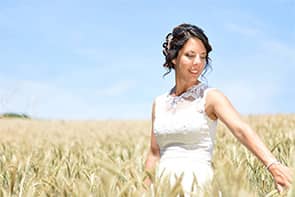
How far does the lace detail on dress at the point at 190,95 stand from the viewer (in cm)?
278

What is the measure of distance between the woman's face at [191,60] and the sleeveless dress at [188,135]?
0.32 ft

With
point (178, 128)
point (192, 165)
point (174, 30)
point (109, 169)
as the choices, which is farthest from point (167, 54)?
point (109, 169)

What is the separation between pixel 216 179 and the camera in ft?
3.37

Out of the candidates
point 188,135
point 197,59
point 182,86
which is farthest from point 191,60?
point 188,135

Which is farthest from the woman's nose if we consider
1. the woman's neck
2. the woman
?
the woman's neck

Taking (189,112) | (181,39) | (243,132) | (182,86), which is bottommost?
(243,132)

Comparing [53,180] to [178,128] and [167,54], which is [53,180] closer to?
[178,128]

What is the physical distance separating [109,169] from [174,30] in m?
1.52

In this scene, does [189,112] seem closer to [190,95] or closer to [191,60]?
[190,95]

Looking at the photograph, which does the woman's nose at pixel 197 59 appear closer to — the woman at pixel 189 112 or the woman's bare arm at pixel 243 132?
the woman at pixel 189 112

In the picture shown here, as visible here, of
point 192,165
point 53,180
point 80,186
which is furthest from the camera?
point 192,165

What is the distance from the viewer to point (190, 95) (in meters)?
2.82

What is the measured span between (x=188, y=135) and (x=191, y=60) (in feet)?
1.25

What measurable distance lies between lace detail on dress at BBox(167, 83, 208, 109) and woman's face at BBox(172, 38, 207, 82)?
6 centimetres
